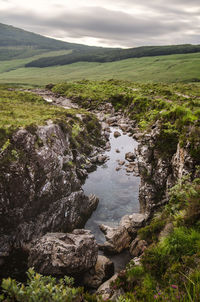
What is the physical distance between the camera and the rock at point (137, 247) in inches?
608

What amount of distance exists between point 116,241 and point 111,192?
9613 millimetres

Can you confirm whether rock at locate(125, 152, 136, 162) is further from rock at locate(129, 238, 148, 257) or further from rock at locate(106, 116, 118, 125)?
rock at locate(129, 238, 148, 257)

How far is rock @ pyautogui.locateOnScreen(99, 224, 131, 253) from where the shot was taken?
16844 millimetres

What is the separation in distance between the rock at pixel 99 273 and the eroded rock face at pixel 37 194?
17.8 ft

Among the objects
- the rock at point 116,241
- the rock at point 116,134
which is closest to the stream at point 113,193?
the rock at point 116,241

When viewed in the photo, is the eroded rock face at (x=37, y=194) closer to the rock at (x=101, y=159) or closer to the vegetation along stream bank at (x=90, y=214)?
the vegetation along stream bank at (x=90, y=214)

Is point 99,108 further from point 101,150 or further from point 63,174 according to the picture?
point 63,174

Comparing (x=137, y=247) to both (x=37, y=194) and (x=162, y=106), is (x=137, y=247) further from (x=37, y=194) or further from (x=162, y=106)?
(x=162, y=106)

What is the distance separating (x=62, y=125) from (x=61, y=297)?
25009mm

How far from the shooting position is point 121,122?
51656 mm

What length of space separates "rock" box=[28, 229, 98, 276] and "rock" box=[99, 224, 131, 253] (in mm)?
1761

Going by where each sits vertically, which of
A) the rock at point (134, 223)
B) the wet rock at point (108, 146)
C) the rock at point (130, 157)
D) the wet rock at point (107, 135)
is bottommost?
the rock at point (134, 223)

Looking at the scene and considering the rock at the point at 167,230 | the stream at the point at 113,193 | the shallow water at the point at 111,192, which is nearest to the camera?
the rock at the point at 167,230

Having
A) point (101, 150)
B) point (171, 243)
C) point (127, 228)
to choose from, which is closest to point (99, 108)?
point (101, 150)
